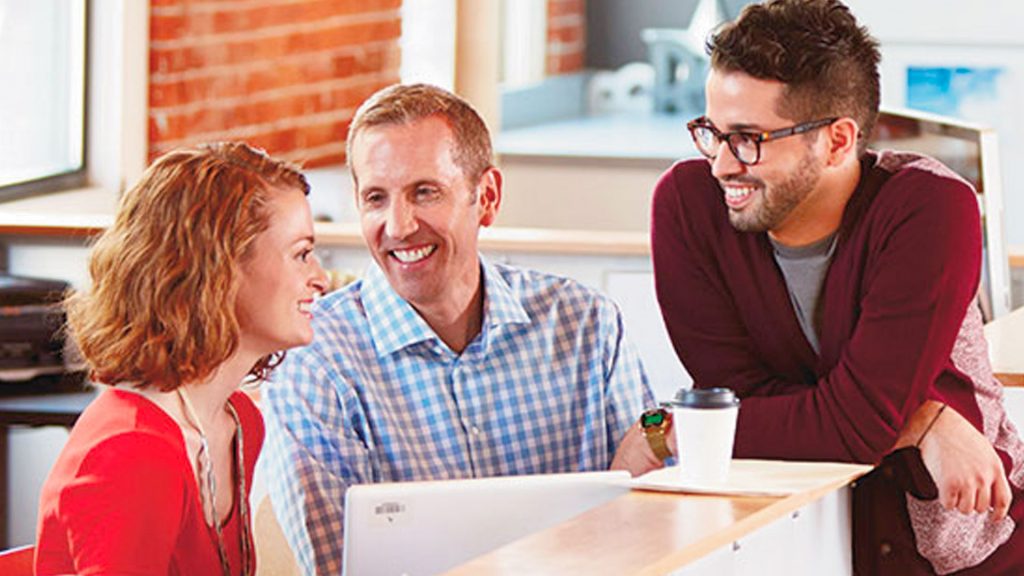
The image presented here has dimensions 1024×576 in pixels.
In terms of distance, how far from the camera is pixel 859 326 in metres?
2.12

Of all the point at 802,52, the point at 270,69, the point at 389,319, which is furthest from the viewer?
the point at 270,69

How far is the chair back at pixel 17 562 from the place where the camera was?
175 centimetres

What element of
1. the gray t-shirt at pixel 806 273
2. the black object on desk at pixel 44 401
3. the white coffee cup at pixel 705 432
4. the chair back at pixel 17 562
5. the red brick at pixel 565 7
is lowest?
the black object on desk at pixel 44 401

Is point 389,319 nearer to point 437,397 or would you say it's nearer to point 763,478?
point 437,397

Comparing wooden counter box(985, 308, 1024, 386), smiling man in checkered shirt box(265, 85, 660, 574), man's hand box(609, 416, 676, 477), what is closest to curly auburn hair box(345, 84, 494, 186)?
smiling man in checkered shirt box(265, 85, 660, 574)

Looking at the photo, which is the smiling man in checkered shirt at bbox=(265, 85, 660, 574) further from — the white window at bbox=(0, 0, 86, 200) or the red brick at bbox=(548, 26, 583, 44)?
the red brick at bbox=(548, 26, 583, 44)

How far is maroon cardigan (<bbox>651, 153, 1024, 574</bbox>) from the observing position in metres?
2.11

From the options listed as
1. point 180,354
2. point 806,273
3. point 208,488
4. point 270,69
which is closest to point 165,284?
point 180,354

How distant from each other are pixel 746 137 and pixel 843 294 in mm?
213

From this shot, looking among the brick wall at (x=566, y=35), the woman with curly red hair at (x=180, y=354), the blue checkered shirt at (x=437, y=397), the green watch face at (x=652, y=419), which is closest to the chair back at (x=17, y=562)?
the woman with curly red hair at (x=180, y=354)

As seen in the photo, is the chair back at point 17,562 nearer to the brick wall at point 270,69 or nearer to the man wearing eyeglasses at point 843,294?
the man wearing eyeglasses at point 843,294

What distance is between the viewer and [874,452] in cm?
212

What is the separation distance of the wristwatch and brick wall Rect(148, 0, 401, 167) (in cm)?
240

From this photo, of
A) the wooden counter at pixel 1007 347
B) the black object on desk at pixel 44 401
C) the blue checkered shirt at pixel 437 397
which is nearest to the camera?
the blue checkered shirt at pixel 437 397
